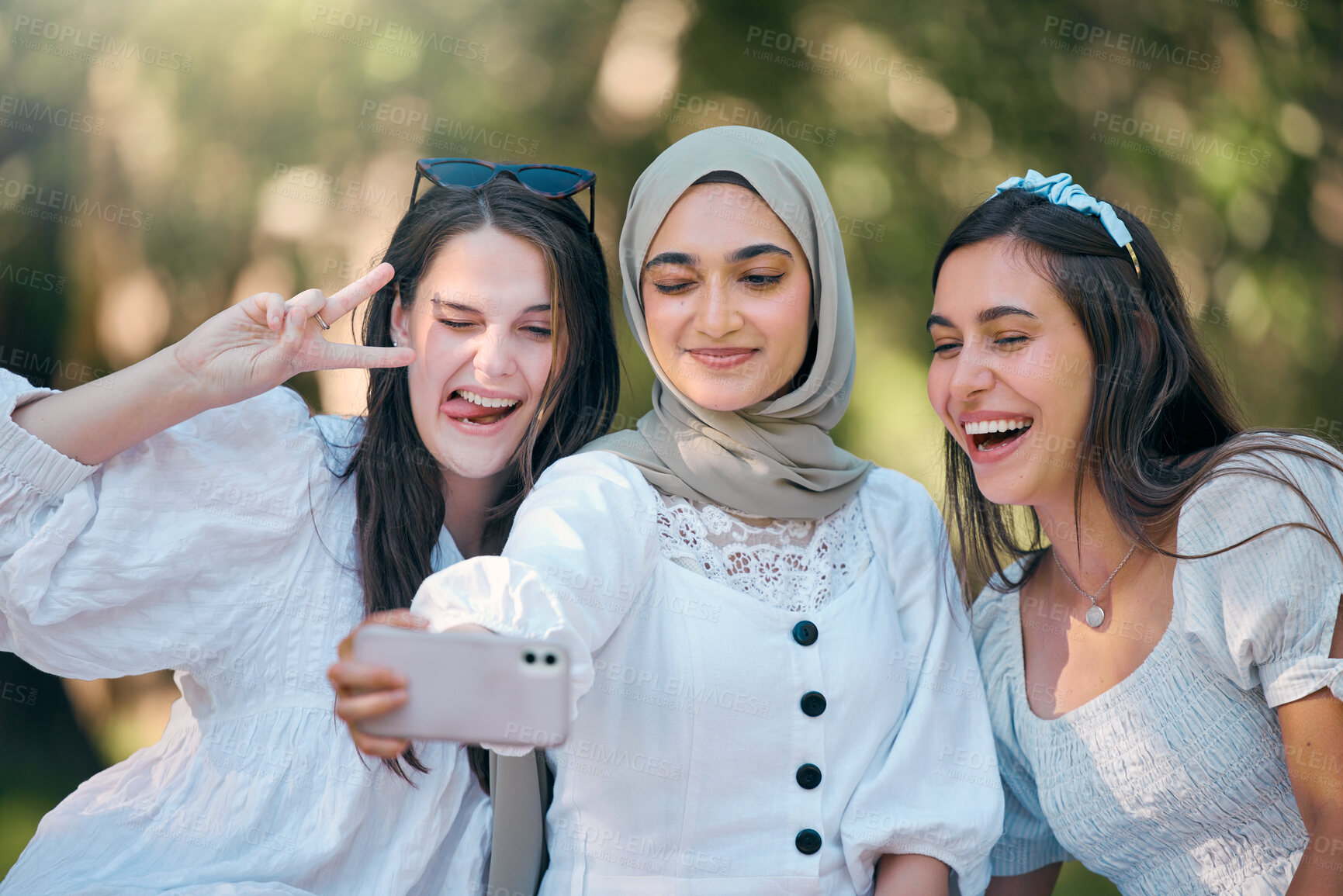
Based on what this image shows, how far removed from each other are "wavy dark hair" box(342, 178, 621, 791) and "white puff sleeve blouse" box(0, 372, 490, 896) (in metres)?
0.09

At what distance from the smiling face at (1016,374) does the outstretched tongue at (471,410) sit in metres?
1.00

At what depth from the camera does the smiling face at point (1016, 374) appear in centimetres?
227

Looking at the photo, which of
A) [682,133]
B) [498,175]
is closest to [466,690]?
[498,175]

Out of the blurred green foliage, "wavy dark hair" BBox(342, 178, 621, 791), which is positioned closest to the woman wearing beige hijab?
"wavy dark hair" BBox(342, 178, 621, 791)

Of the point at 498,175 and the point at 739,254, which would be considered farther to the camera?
the point at 498,175

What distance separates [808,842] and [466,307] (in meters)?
1.30

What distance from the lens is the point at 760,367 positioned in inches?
88.7

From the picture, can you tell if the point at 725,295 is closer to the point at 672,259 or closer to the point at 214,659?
the point at 672,259

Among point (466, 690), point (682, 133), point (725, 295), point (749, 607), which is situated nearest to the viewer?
point (466, 690)

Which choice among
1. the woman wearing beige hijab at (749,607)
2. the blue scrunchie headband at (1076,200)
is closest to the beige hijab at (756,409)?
the woman wearing beige hijab at (749,607)

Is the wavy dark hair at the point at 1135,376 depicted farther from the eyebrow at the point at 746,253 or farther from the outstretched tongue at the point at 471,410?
the outstretched tongue at the point at 471,410

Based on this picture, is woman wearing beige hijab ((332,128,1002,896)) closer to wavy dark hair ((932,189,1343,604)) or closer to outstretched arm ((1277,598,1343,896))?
wavy dark hair ((932,189,1343,604))

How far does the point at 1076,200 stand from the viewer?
A: 7.95 ft

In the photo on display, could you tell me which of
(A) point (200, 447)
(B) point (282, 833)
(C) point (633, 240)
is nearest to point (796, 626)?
(C) point (633, 240)
